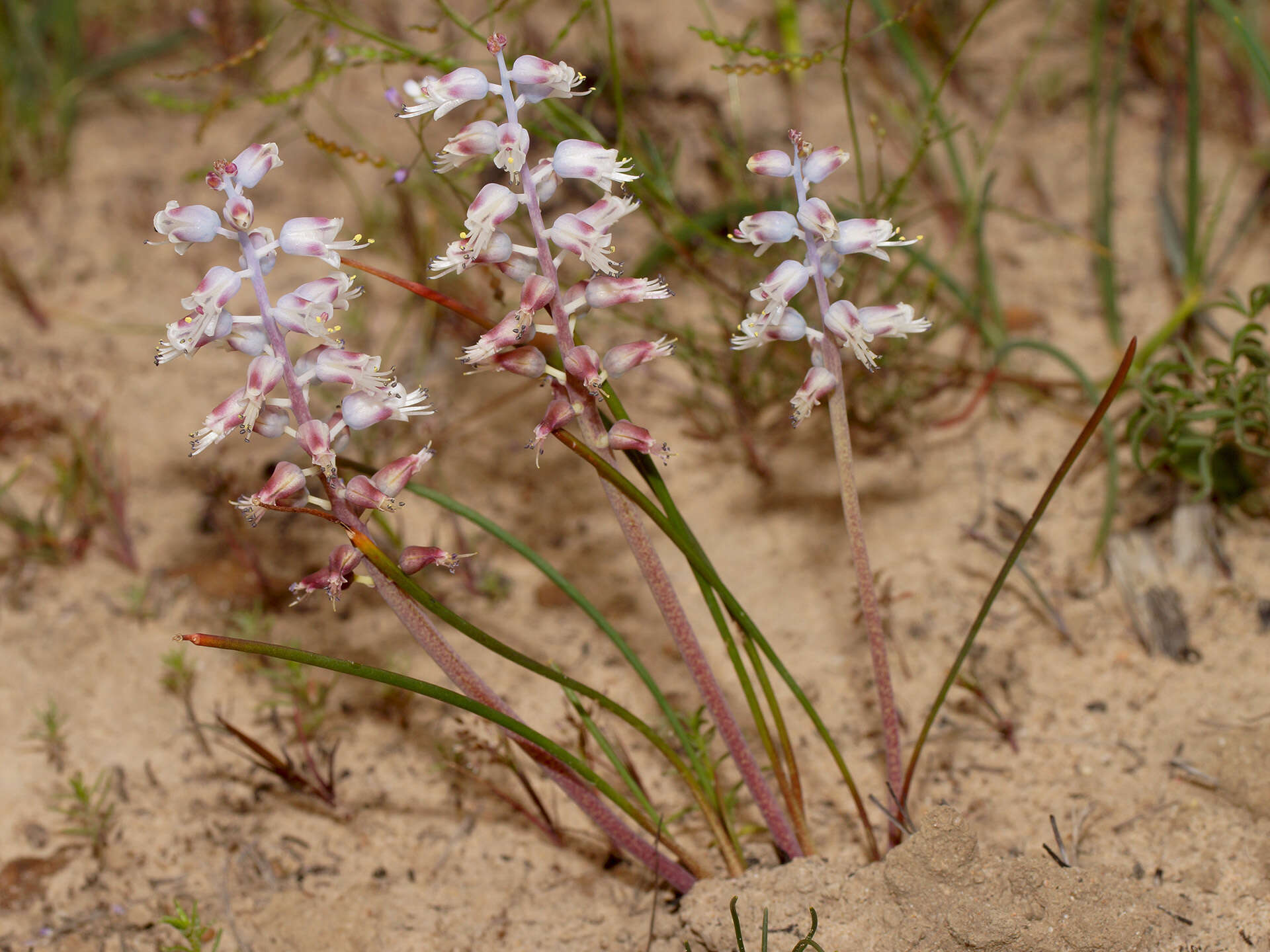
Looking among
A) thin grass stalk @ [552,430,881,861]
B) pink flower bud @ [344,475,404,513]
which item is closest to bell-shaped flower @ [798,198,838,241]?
thin grass stalk @ [552,430,881,861]

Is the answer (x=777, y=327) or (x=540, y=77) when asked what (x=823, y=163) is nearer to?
(x=777, y=327)

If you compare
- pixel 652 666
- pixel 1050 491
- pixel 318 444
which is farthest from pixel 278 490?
pixel 652 666

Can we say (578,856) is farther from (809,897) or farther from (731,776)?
(809,897)

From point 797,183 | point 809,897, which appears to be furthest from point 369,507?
point 809,897

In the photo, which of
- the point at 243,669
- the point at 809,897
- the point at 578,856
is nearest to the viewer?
the point at 809,897

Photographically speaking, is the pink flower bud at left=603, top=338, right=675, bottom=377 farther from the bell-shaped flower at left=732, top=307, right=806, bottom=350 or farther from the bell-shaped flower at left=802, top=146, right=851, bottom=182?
the bell-shaped flower at left=802, top=146, right=851, bottom=182

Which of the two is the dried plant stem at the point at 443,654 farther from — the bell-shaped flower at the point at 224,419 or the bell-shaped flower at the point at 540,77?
the bell-shaped flower at the point at 540,77

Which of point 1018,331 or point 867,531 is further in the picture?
point 1018,331
